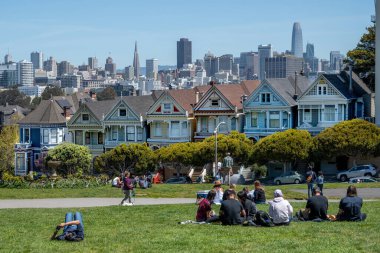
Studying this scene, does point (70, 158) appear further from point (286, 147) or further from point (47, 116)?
point (286, 147)

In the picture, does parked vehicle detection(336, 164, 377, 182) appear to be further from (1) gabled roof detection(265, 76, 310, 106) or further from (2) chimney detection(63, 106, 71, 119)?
(2) chimney detection(63, 106, 71, 119)

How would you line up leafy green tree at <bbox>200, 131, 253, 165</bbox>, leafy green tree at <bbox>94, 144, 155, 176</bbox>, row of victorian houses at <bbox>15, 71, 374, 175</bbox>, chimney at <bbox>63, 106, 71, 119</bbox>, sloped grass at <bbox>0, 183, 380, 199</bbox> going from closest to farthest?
sloped grass at <bbox>0, 183, 380, 199</bbox> → leafy green tree at <bbox>200, 131, 253, 165</bbox> → row of victorian houses at <bbox>15, 71, 374, 175</bbox> → leafy green tree at <bbox>94, 144, 155, 176</bbox> → chimney at <bbox>63, 106, 71, 119</bbox>

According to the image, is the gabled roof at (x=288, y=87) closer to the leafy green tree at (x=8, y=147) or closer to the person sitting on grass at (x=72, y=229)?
the leafy green tree at (x=8, y=147)

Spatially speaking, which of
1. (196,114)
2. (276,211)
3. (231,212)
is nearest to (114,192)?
(231,212)

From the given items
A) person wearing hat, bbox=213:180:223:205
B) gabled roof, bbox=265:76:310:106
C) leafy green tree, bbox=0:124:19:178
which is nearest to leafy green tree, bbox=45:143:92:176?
leafy green tree, bbox=0:124:19:178

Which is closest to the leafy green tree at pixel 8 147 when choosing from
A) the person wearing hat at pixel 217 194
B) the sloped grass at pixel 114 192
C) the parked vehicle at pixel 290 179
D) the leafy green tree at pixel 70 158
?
the leafy green tree at pixel 70 158

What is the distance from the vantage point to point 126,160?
222 ft

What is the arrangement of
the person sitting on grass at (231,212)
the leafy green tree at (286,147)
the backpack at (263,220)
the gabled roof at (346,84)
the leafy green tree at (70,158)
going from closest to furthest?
1. the backpack at (263,220)
2. the person sitting on grass at (231,212)
3. the leafy green tree at (286,147)
4. the gabled roof at (346,84)
5. the leafy green tree at (70,158)

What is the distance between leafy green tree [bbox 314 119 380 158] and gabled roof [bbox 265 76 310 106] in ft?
25.7

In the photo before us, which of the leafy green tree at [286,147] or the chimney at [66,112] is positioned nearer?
the leafy green tree at [286,147]

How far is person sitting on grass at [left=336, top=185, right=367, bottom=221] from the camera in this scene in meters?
24.2

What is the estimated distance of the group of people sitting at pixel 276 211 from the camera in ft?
77.4

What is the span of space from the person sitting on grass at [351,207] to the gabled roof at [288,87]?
42725 millimetres

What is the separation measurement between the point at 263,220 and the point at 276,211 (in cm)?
53
